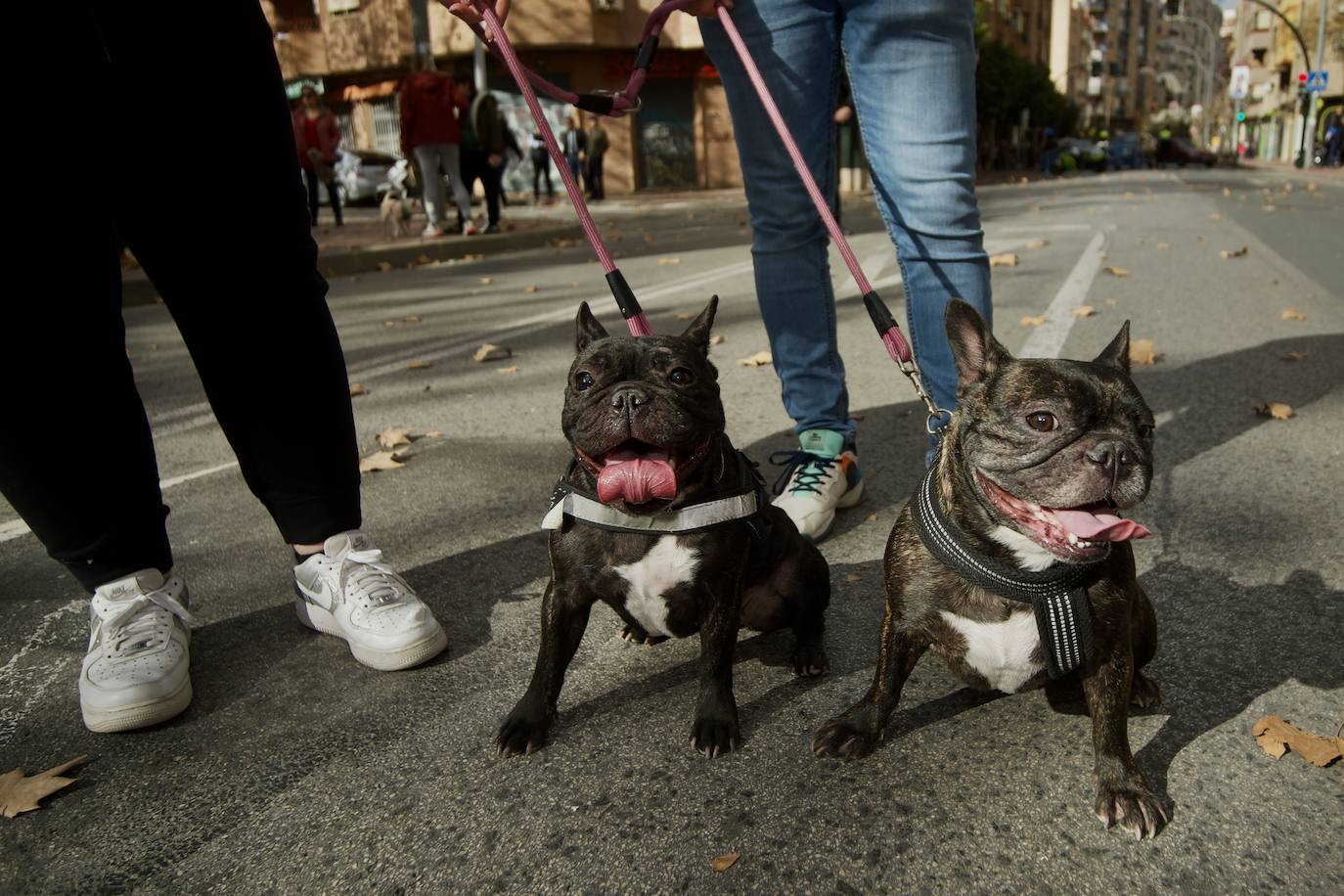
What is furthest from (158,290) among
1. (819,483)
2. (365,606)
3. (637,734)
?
(819,483)

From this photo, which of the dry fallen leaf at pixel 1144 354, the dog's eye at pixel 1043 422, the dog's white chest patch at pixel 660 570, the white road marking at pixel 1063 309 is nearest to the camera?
the dog's eye at pixel 1043 422

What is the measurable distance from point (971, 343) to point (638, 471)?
2.34ft

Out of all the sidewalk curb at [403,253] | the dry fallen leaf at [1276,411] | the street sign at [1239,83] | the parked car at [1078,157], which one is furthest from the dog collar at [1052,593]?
the street sign at [1239,83]

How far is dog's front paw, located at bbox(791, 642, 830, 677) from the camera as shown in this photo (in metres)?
2.39

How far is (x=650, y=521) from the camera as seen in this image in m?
2.06

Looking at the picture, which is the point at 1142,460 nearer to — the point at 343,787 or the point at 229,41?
the point at 343,787

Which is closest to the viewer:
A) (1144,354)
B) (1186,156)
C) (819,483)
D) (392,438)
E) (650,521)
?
(650,521)

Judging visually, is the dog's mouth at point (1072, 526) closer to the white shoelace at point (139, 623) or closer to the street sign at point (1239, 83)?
the white shoelace at point (139, 623)

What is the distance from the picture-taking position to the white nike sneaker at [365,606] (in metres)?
2.45

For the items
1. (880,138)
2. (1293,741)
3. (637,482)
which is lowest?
(1293,741)

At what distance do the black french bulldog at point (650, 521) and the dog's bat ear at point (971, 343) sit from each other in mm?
517

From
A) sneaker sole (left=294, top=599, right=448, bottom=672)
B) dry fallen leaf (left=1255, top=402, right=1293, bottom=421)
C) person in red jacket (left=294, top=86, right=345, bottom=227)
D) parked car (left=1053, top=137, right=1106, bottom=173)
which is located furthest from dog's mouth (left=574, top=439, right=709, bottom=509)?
parked car (left=1053, top=137, right=1106, bottom=173)

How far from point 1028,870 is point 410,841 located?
1.09m

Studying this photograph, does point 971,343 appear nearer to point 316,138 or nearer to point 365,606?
point 365,606
